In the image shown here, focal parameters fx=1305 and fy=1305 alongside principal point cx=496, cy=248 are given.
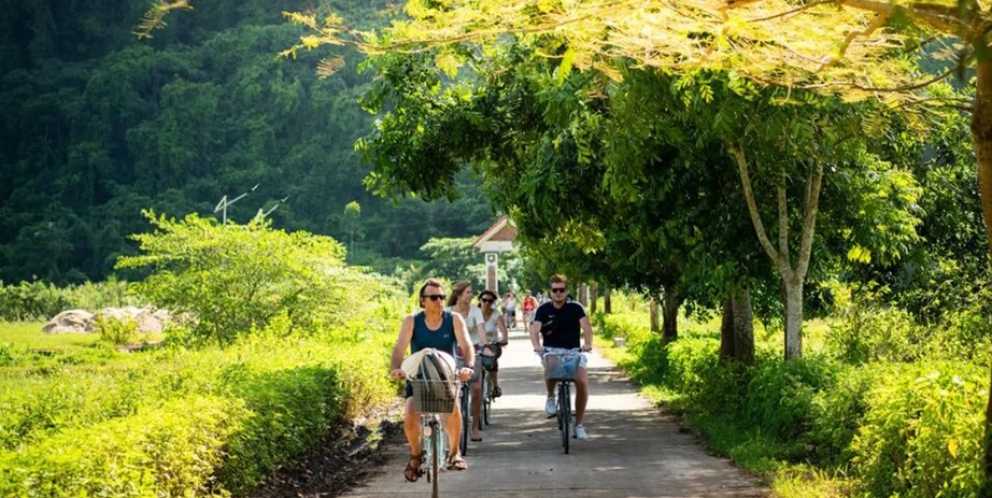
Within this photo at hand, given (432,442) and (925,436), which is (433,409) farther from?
(925,436)

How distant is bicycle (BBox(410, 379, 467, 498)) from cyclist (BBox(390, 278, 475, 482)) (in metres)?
0.16

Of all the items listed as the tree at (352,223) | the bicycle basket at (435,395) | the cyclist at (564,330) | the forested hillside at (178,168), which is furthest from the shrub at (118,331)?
the tree at (352,223)

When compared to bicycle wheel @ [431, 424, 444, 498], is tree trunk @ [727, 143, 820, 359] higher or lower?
higher

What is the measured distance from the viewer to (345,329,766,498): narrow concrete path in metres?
11.3

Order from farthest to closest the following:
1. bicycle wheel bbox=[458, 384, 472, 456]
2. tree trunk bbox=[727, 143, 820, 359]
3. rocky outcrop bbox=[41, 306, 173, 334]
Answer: rocky outcrop bbox=[41, 306, 173, 334] → bicycle wheel bbox=[458, 384, 472, 456] → tree trunk bbox=[727, 143, 820, 359]

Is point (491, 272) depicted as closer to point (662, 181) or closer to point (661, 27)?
point (662, 181)

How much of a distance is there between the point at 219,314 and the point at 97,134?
2985 inches

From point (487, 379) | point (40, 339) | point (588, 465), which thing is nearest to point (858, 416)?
point (588, 465)

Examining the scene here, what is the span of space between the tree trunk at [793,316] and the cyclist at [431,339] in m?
5.22

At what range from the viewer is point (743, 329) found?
59.3 feet

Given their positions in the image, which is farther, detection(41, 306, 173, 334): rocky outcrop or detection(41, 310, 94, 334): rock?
detection(41, 310, 94, 334): rock

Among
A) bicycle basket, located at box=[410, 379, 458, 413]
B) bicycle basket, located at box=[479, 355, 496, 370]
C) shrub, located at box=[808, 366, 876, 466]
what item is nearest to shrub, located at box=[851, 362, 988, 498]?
shrub, located at box=[808, 366, 876, 466]

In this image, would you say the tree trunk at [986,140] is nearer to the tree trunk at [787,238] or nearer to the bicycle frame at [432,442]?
the bicycle frame at [432,442]

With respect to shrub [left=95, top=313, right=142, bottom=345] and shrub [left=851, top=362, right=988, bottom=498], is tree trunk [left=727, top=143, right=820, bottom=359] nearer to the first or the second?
shrub [left=851, top=362, right=988, bottom=498]
